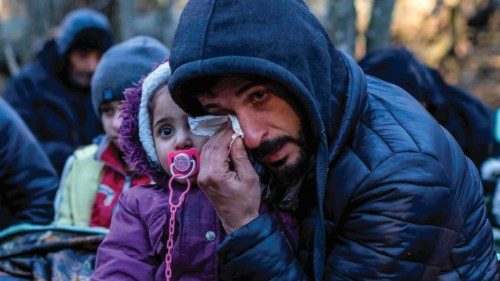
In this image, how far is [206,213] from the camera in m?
2.25

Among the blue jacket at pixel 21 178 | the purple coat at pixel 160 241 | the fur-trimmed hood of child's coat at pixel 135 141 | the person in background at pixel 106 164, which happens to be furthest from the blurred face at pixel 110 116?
the purple coat at pixel 160 241

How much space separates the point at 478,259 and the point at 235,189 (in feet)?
2.80

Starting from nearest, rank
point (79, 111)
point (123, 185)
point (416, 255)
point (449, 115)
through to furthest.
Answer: point (416, 255) → point (123, 185) → point (449, 115) → point (79, 111)

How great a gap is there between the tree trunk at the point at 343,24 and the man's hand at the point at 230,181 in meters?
2.92

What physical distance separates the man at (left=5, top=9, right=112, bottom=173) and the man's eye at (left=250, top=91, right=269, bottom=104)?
3640 mm

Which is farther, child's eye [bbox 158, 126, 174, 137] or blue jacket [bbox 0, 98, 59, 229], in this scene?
blue jacket [bbox 0, 98, 59, 229]

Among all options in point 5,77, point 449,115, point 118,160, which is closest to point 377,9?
point 449,115

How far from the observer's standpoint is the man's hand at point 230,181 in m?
1.98

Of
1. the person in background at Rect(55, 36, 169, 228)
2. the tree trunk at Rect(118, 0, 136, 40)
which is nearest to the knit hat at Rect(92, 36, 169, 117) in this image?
the person in background at Rect(55, 36, 169, 228)

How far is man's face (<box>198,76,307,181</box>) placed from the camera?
1.93 metres

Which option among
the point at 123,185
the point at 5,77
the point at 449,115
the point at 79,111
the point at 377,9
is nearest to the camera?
the point at 123,185

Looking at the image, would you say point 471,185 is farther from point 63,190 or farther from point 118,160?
point 63,190

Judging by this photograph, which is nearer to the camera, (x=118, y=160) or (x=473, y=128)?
(x=118, y=160)

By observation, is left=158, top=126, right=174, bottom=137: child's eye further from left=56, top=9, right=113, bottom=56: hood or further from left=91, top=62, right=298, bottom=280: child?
left=56, top=9, right=113, bottom=56: hood
